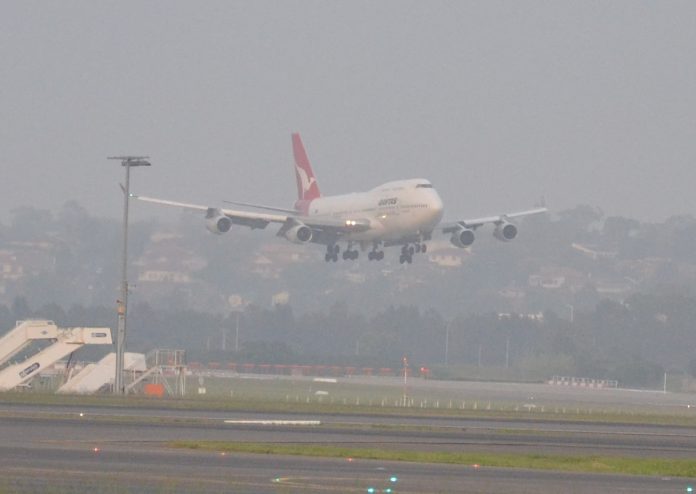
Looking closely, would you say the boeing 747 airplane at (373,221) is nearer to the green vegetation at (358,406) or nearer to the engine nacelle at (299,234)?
the engine nacelle at (299,234)

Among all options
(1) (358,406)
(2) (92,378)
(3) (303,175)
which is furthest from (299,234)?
(1) (358,406)

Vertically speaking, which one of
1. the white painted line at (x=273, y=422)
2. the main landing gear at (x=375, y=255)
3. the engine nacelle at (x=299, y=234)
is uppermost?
the engine nacelle at (x=299, y=234)

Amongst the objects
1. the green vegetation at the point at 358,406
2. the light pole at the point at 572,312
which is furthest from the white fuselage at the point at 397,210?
the light pole at the point at 572,312

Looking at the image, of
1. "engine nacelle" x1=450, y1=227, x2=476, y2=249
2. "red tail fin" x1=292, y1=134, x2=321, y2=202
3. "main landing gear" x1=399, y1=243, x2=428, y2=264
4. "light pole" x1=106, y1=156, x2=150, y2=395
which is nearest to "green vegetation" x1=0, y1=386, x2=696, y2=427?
"light pole" x1=106, y1=156, x2=150, y2=395

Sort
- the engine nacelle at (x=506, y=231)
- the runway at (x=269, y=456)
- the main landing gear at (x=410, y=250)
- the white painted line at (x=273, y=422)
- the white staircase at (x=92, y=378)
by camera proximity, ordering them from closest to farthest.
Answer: the runway at (x=269, y=456)
the white painted line at (x=273, y=422)
the white staircase at (x=92, y=378)
the main landing gear at (x=410, y=250)
the engine nacelle at (x=506, y=231)

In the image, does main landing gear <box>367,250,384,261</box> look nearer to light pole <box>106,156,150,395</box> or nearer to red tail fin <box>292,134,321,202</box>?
red tail fin <box>292,134,321,202</box>

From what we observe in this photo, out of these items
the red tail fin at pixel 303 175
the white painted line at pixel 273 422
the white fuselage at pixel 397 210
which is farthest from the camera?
the red tail fin at pixel 303 175

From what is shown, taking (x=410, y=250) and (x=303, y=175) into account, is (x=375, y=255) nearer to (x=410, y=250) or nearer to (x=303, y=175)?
(x=410, y=250)

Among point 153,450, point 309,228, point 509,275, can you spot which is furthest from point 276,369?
point 509,275
